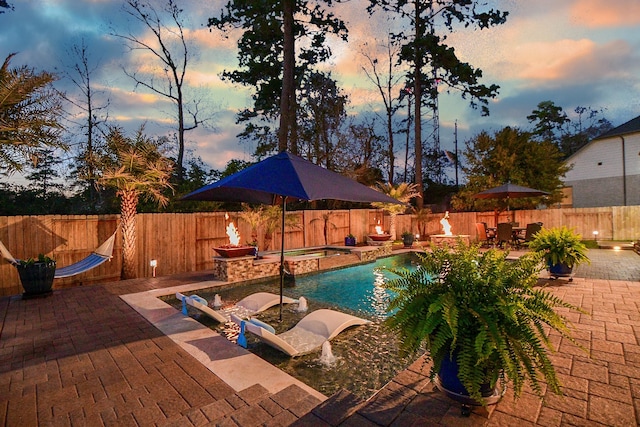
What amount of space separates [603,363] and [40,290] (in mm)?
8040

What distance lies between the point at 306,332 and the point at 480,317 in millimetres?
2798

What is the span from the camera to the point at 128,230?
7.23 m

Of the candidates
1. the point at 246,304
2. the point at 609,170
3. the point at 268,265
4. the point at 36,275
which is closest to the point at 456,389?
the point at 246,304

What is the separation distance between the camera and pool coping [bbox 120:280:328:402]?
2762 mm

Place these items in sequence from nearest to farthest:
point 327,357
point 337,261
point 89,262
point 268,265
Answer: point 327,357
point 89,262
point 268,265
point 337,261

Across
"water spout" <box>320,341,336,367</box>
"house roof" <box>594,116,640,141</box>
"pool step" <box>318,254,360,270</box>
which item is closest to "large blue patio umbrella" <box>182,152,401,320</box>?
"water spout" <box>320,341,336,367</box>

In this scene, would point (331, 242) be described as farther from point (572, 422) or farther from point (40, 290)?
point (572, 422)

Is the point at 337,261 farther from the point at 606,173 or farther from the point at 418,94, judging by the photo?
the point at 606,173

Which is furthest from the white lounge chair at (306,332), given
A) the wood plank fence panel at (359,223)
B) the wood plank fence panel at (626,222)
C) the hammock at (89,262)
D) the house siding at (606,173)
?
the house siding at (606,173)

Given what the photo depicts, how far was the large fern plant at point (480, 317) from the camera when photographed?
171 centimetres

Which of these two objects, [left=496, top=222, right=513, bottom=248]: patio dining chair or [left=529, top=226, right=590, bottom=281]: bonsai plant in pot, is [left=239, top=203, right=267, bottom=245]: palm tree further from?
[left=496, top=222, right=513, bottom=248]: patio dining chair

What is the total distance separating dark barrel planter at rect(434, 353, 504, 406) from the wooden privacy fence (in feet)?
25.0

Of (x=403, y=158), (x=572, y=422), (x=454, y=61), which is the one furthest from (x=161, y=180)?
(x=403, y=158)

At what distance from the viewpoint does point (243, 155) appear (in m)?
18.3
